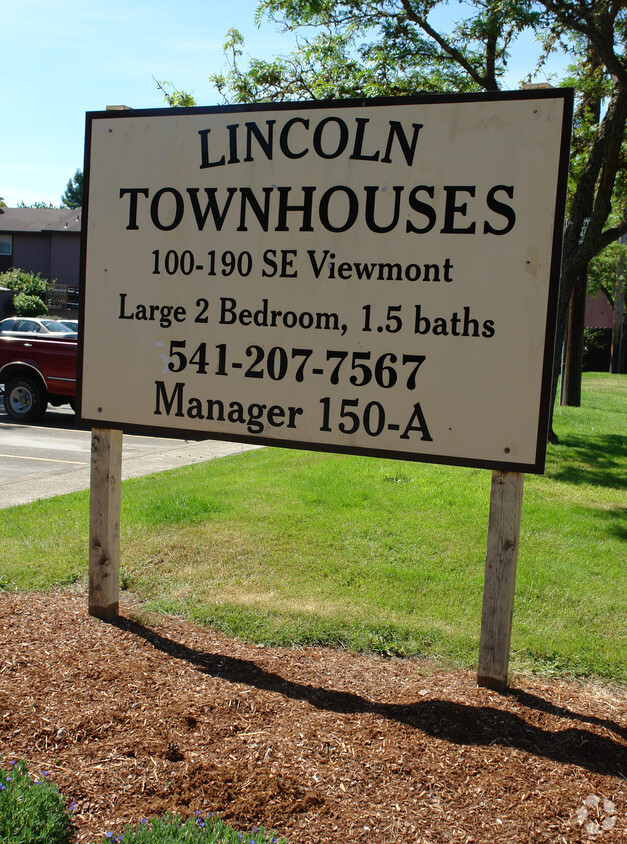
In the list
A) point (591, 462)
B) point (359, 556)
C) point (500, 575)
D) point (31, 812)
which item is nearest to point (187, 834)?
point (31, 812)

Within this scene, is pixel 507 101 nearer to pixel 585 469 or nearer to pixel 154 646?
pixel 154 646

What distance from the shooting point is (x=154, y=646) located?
4.12 m

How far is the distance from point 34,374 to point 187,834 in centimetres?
1285

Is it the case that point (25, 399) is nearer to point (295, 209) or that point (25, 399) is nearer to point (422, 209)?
point (295, 209)

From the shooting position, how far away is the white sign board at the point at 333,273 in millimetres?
3623

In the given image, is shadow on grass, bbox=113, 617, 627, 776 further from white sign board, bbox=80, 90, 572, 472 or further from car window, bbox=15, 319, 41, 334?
car window, bbox=15, 319, 41, 334

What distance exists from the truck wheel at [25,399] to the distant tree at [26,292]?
2490cm

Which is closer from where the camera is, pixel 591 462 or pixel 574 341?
pixel 591 462

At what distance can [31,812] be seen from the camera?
8.21 ft

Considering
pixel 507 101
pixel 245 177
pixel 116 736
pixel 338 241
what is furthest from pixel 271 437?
pixel 507 101

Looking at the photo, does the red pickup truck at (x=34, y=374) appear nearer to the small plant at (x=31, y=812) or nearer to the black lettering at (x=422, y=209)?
the black lettering at (x=422, y=209)

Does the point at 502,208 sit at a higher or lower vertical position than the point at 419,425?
higher

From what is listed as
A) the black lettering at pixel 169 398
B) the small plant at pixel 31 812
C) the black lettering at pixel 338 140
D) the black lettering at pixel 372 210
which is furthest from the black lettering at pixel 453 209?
the small plant at pixel 31 812

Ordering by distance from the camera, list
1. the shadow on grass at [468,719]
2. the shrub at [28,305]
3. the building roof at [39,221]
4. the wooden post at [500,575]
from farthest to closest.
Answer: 1. the building roof at [39,221]
2. the shrub at [28,305]
3. the wooden post at [500,575]
4. the shadow on grass at [468,719]
